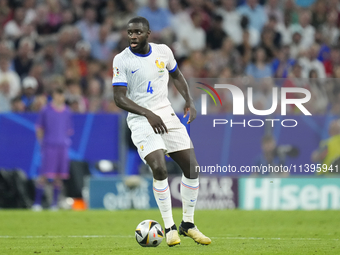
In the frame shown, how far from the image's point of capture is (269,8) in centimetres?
1670

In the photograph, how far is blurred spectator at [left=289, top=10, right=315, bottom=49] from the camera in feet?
53.4

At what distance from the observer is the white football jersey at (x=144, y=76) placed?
22.0ft

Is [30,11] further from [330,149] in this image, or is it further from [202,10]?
[330,149]

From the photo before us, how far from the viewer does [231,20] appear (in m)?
16.3

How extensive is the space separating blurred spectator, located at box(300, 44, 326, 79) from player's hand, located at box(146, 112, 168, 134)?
9059 mm

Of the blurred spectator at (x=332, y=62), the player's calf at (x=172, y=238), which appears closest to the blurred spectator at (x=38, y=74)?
the blurred spectator at (x=332, y=62)

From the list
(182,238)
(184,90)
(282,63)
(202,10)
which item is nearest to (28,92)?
(202,10)

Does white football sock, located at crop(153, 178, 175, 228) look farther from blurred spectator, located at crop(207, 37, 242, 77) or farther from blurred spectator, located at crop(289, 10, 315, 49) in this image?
blurred spectator, located at crop(289, 10, 315, 49)

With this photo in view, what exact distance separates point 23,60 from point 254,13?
243 inches

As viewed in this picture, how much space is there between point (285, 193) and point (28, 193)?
517 cm

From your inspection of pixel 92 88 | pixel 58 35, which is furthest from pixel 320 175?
pixel 58 35

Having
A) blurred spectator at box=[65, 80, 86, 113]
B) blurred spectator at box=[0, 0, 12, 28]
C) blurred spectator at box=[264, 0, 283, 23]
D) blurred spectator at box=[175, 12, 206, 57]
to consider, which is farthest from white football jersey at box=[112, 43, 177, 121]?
blurred spectator at box=[264, 0, 283, 23]

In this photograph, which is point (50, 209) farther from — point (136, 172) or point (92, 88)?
point (92, 88)
